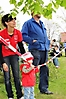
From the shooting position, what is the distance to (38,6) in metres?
4.46

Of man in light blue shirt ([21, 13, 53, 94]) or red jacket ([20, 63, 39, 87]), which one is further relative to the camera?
man in light blue shirt ([21, 13, 53, 94])

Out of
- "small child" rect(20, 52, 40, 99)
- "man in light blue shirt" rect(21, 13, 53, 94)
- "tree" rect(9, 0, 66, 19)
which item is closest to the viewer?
"tree" rect(9, 0, 66, 19)

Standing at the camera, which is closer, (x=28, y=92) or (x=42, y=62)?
(x=28, y=92)

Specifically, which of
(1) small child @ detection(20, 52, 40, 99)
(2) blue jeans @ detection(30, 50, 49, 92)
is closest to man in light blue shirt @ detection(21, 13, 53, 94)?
(2) blue jeans @ detection(30, 50, 49, 92)

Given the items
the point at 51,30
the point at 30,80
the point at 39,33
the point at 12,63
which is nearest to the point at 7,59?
the point at 12,63

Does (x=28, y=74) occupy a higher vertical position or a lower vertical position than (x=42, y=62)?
lower

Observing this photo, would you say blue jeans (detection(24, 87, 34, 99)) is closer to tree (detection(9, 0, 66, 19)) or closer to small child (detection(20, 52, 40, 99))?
small child (detection(20, 52, 40, 99))

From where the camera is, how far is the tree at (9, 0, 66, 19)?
4.47 m

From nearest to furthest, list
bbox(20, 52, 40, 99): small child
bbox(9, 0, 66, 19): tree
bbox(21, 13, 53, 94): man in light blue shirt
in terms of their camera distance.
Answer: bbox(9, 0, 66, 19): tree → bbox(20, 52, 40, 99): small child → bbox(21, 13, 53, 94): man in light blue shirt

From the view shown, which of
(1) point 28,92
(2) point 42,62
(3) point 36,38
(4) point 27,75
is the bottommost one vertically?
(1) point 28,92

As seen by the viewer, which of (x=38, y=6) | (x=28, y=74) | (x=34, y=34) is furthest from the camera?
(x=34, y=34)

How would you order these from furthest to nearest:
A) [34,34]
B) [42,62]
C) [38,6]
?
[42,62] → [34,34] → [38,6]

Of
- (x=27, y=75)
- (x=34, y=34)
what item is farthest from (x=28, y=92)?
(x=34, y=34)

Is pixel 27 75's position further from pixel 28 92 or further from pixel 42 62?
pixel 42 62
